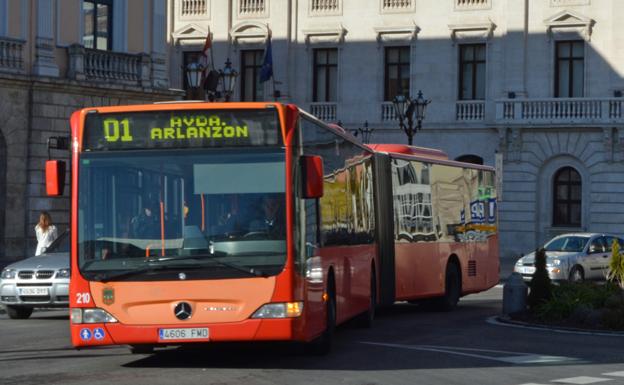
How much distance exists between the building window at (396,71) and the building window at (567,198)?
23.0ft

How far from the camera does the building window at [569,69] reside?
183ft

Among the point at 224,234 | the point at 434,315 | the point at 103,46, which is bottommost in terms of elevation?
the point at 434,315

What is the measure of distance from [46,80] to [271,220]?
2261cm

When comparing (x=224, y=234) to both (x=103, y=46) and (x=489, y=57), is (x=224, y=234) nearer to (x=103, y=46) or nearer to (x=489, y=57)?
(x=103, y=46)

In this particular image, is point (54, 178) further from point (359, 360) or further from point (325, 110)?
point (325, 110)

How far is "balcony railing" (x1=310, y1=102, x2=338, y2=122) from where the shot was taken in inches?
2335

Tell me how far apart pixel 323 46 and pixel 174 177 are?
4487 cm

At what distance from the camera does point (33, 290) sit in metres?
23.4

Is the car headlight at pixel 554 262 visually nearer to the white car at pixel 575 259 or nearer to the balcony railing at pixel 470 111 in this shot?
the white car at pixel 575 259

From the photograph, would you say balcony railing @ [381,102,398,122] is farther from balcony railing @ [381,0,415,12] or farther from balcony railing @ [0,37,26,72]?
balcony railing @ [0,37,26,72]

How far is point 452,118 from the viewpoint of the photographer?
5753 centimetres

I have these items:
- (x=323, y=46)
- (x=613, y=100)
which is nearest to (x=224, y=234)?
(x=613, y=100)

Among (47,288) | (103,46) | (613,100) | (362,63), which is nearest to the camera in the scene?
(47,288)

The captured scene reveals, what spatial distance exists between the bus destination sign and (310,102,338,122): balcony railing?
43.6m
